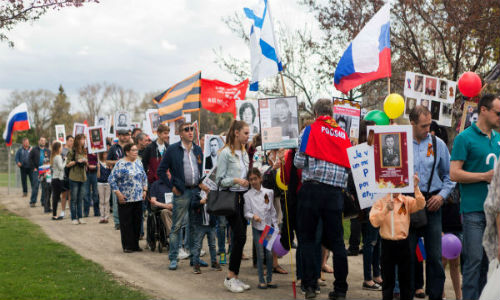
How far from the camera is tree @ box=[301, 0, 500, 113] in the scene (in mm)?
13922

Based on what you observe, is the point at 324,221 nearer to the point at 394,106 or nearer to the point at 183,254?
the point at 394,106

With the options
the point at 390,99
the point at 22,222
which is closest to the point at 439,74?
the point at 390,99

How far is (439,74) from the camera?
1578cm

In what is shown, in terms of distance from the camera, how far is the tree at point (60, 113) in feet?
245

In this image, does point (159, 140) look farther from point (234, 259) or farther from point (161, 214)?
point (234, 259)

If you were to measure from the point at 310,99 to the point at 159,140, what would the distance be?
391 inches

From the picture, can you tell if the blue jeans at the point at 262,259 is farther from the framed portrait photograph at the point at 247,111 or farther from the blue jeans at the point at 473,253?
the framed portrait photograph at the point at 247,111

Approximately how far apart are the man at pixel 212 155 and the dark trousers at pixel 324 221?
8.65 ft

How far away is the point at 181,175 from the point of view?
8945 mm

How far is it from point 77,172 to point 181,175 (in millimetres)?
6518

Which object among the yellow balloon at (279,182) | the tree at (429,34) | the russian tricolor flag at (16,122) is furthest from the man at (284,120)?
the russian tricolor flag at (16,122)

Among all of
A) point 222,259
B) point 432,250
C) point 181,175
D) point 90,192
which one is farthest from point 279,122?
point 90,192

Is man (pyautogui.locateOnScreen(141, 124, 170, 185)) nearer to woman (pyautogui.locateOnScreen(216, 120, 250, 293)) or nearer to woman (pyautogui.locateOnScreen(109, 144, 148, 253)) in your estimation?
woman (pyautogui.locateOnScreen(109, 144, 148, 253))

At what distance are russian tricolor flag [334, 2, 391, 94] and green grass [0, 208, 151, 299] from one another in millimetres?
4397
